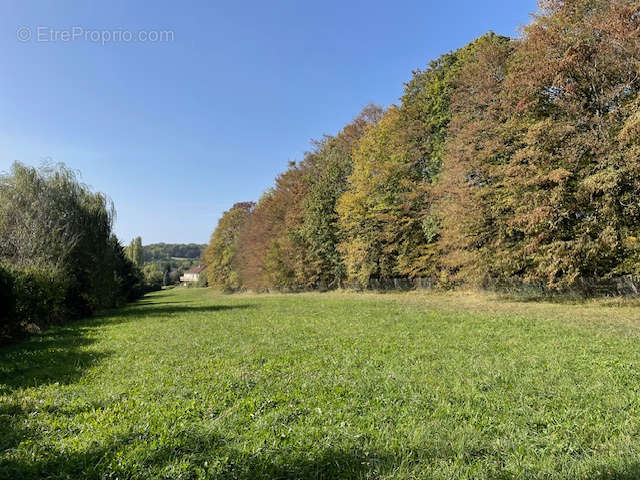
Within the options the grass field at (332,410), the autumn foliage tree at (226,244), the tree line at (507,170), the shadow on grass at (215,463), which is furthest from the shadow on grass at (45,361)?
the autumn foliage tree at (226,244)

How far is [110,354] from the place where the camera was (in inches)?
345

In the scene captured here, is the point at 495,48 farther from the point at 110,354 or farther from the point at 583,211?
the point at 110,354

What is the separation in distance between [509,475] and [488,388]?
7.83 ft

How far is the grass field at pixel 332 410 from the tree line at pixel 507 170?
813 centimetres

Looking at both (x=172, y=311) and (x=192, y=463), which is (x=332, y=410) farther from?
(x=172, y=311)

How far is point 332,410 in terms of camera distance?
4.48m

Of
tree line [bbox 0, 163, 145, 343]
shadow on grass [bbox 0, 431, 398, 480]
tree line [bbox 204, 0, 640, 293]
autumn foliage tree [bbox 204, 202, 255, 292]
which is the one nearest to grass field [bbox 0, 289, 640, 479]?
shadow on grass [bbox 0, 431, 398, 480]

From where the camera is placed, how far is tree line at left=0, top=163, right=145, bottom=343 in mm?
13102

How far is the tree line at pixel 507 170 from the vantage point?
14.7 metres

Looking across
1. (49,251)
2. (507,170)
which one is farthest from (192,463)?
(49,251)

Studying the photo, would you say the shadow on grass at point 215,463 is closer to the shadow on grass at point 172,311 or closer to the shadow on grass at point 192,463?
the shadow on grass at point 192,463

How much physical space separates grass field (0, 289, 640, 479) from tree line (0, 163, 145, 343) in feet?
17.7

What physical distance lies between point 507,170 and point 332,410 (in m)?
17.1

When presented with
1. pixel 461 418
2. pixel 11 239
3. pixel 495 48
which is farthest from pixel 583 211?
pixel 11 239
